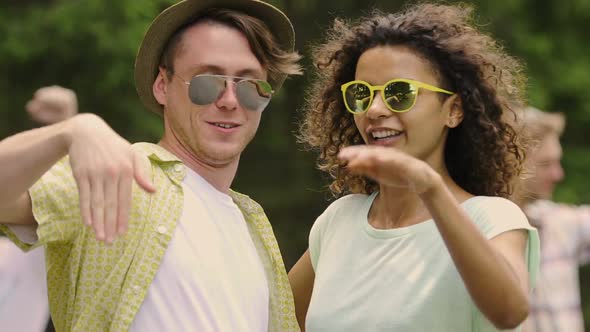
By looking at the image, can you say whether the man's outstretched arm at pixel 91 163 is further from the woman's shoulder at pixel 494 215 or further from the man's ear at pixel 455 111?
the man's ear at pixel 455 111

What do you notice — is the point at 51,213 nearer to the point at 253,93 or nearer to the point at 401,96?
the point at 253,93

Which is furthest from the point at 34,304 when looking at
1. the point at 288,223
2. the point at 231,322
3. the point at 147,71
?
the point at 288,223

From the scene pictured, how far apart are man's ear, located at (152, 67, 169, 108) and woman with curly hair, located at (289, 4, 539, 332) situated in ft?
1.65

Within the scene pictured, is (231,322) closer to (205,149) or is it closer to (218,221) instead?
(218,221)

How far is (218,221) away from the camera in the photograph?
11.1ft

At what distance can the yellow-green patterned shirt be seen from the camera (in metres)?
2.94

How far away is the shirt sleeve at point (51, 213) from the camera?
114 inches

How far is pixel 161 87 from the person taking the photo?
362 centimetres

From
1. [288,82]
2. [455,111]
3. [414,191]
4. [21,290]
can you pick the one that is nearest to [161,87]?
[455,111]

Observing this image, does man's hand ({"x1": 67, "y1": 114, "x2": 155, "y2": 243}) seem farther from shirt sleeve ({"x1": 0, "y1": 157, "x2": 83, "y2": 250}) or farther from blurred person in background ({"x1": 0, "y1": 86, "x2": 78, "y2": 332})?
blurred person in background ({"x1": 0, "y1": 86, "x2": 78, "y2": 332})

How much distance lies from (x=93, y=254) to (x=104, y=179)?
2.52 ft

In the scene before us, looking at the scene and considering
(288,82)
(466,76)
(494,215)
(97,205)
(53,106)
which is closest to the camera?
Result: (97,205)

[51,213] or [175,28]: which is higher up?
[175,28]

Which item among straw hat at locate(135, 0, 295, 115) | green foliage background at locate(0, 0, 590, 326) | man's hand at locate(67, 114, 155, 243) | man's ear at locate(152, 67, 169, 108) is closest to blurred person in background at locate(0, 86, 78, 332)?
straw hat at locate(135, 0, 295, 115)
